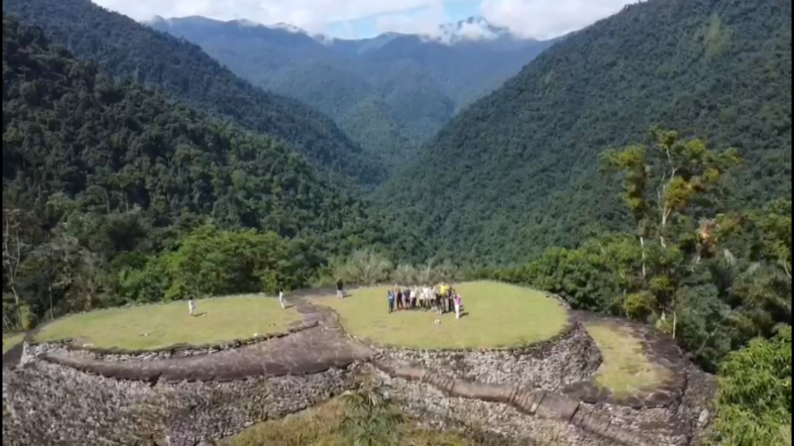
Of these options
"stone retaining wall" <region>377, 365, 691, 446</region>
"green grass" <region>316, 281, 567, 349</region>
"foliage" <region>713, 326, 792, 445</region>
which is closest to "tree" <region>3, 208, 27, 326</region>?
"green grass" <region>316, 281, 567, 349</region>

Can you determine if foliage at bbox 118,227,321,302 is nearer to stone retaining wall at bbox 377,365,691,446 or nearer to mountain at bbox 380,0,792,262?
stone retaining wall at bbox 377,365,691,446

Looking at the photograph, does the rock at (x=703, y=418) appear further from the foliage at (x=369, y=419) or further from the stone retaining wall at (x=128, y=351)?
the stone retaining wall at (x=128, y=351)

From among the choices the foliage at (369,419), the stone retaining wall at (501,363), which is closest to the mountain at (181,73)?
the stone retaining wall at (501,363)

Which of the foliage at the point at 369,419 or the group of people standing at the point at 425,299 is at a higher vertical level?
the group of people standing at the point at 425,299

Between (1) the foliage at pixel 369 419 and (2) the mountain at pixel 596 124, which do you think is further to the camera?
(2) the mountain at pixel 596 124

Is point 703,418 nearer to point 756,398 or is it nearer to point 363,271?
point 756,398

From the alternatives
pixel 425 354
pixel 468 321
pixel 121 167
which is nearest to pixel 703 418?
pixel 468 321
